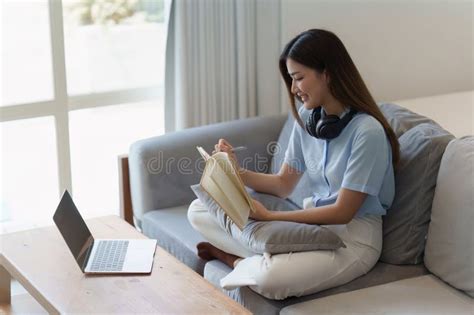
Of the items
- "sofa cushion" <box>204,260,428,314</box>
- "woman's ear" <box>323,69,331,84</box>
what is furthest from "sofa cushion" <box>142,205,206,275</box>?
"woman's ear" <box>323,69,331,84</box>

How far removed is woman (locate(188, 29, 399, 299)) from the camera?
8.05 ft

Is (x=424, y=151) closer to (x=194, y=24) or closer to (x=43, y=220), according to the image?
(x=194, y=24)

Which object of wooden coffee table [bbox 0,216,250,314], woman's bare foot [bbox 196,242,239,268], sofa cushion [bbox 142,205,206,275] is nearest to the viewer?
Result: wooden coffee table [bbox 0,216,250,314]

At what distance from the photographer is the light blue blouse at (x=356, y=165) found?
2.51 meters

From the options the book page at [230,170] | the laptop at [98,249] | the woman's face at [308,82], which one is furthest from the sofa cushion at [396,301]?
the woman's face at [308,82]

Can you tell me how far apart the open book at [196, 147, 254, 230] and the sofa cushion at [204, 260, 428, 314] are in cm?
22

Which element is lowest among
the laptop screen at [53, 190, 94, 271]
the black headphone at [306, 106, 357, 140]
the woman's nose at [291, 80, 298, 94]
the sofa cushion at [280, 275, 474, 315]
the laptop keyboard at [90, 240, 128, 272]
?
the sofa cushion at [280, 275, 474, 315]

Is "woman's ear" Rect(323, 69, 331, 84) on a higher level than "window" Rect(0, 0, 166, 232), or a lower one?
higher

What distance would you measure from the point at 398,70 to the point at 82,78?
1493mm

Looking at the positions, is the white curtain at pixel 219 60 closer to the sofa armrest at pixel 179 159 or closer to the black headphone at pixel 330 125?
the sofa armrest at pixel 179 159

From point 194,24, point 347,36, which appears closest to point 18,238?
point 194,24

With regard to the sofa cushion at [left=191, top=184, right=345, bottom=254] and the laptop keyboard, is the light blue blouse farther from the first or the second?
the laptop keyboard

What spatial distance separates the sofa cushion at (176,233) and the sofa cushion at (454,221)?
775 mm

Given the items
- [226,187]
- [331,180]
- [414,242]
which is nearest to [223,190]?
[226,187]
